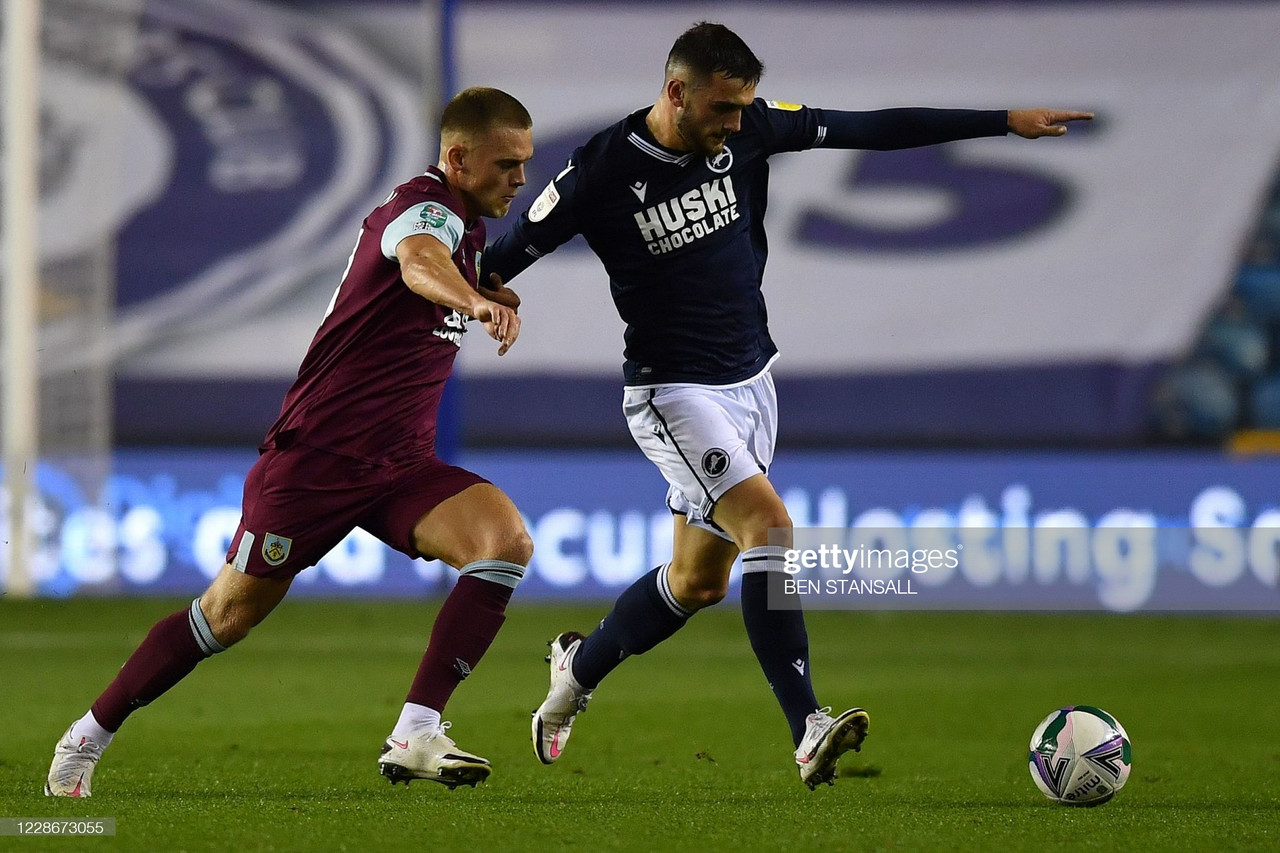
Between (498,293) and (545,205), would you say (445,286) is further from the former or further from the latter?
(545,205)

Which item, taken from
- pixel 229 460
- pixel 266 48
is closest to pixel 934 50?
pixel 266 48

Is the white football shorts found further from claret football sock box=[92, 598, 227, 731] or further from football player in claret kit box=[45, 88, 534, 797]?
claret football sock box=[92, 598, 227, 731]

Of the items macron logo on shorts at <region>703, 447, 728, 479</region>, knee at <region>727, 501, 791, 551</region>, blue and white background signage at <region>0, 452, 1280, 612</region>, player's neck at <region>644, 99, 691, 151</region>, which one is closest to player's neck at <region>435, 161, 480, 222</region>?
player's neck at <region>644, 99, 691, 151</region>

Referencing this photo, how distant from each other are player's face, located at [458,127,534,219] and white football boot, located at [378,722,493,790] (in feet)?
4.27

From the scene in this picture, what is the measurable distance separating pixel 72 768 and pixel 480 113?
1.88m

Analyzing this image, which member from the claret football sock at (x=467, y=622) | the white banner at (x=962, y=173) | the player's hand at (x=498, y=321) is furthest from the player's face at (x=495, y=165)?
the white banner at (x=962, y=173)

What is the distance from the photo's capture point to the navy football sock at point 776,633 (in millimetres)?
4262

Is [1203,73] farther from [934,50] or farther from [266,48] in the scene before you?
[266,48]

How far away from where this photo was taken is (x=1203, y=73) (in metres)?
14.4

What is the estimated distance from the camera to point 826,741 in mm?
3994

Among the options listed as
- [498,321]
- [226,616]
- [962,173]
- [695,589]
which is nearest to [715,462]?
[695,589]

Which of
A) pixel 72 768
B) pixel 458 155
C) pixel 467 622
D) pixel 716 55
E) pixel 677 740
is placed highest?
pixel 716 55

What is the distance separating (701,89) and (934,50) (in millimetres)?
10908

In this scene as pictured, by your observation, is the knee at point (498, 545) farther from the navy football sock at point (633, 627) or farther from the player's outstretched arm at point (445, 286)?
the navy football sock at point (633, 627)
